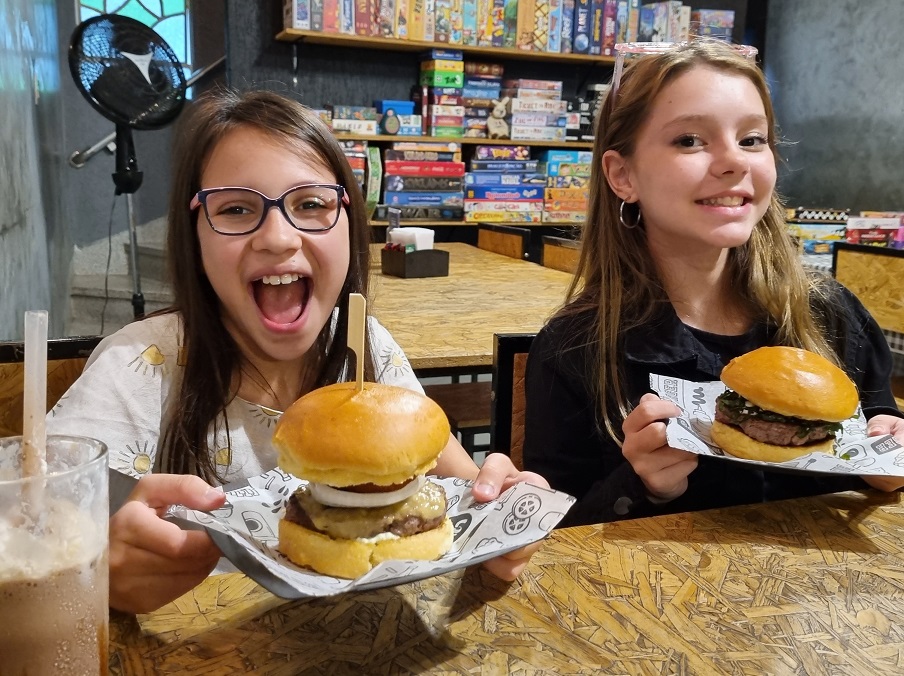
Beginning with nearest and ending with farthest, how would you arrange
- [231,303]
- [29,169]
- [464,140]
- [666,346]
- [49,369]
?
[231,303] < [49,369] < [666,346] < [29,169] < [464,140]

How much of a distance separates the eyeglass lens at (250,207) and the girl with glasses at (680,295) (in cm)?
58

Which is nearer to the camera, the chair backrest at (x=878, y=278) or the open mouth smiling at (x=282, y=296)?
the open mouth smiling at (x=282, y=296)

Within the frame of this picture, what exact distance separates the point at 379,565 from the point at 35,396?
0.34m

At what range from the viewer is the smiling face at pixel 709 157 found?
1.52 metres

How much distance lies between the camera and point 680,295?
5.63ft

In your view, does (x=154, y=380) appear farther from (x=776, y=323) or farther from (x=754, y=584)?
(x=776, y=323)

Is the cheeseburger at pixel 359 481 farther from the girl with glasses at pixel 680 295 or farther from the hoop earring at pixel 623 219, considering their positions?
the hoop earring at pixel 623 219

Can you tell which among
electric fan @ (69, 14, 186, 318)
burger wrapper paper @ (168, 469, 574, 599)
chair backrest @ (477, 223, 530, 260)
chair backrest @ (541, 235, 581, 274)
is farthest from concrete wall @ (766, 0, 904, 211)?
burger wrapper paper @ (168, 469, 574, 599)

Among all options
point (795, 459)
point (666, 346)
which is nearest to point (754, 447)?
point (795, 459)

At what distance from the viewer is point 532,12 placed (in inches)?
228

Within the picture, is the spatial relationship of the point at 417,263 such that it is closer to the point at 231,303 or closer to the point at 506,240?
the point at 506,240

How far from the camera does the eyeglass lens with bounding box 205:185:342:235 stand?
1288mm

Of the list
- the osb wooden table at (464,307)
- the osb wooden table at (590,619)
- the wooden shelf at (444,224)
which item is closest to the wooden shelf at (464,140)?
the wooden shelf at (444,224)

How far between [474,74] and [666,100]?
4594mm
